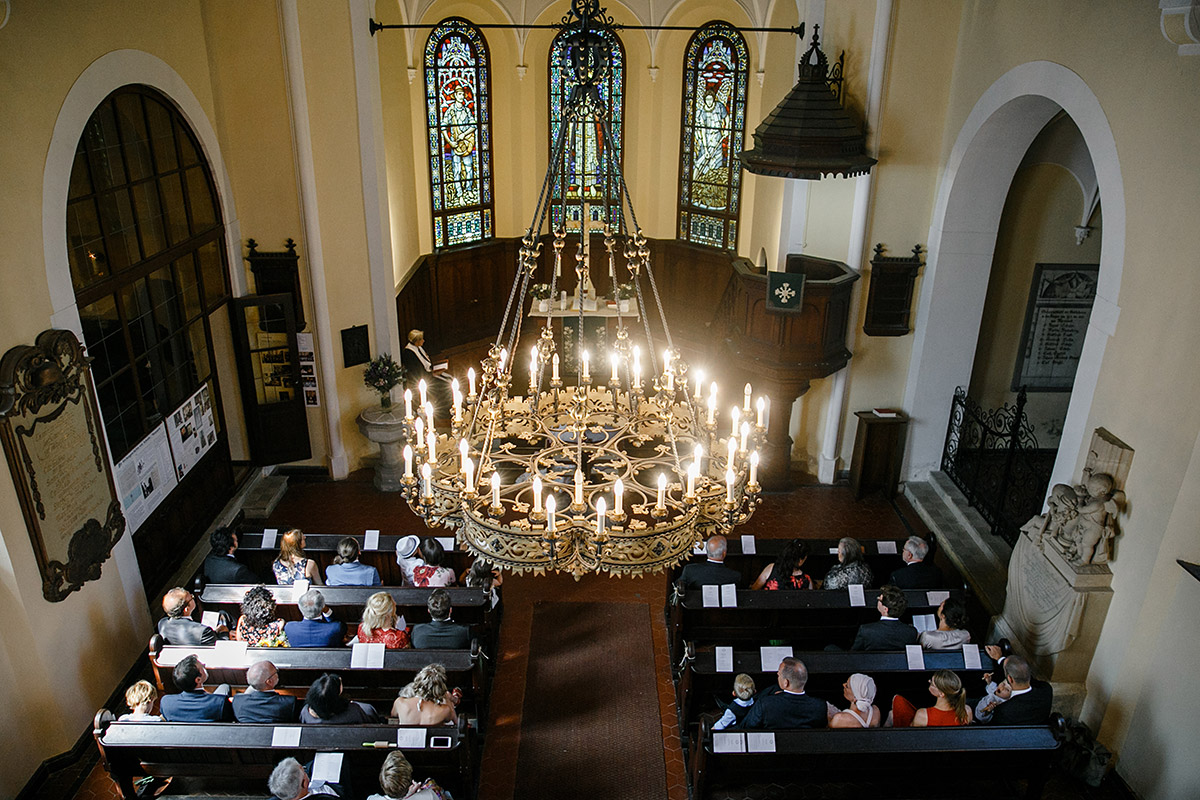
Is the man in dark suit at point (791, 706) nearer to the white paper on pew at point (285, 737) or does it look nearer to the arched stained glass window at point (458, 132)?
the white paper on pew at point (285, 737)

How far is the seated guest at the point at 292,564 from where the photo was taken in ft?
23.9

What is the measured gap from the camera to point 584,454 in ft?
17.7

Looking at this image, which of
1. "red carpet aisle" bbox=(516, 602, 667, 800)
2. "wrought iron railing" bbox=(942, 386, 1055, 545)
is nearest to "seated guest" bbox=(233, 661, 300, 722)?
"red carpet aisle" bbox=(516, 602, 667, 800)

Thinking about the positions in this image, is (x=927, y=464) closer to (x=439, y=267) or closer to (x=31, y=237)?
(x=439, y=267)

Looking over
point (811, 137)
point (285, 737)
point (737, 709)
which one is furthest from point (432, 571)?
point (811, 137)

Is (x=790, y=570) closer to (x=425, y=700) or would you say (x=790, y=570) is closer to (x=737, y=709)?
(x=737, y=709)

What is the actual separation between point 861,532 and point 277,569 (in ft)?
20.3

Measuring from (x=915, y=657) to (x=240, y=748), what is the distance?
15.5ft

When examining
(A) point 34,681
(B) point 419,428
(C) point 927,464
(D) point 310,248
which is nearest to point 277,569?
(A) point 34,681

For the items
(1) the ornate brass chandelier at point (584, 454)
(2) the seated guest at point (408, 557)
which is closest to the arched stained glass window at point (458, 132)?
(2) the seated guest at point (408, 557)

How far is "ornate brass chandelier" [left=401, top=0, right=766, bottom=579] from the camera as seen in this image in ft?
15.0

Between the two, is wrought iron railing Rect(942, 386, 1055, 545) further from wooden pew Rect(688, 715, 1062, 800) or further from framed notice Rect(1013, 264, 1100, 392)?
wooden pew Rect(688, 715, 1062, 800)

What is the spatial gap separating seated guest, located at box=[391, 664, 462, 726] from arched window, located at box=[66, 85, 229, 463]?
3.66 metres

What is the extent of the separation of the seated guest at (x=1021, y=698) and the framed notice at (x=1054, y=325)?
6.08 meters
